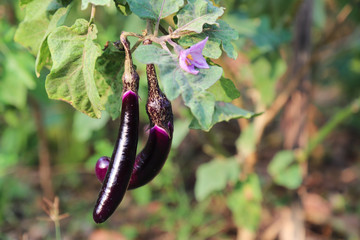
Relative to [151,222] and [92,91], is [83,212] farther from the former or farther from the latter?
[92,91]

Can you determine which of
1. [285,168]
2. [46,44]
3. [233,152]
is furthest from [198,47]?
[233,152]

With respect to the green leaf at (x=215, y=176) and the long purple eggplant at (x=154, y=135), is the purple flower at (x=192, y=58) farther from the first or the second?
the green leaf at (x=215, y=176)

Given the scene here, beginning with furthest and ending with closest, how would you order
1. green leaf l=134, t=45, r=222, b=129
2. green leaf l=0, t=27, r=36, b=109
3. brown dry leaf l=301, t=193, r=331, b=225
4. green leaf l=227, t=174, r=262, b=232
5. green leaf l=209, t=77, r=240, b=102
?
brown dry leaf l=301, t=193, r=331, b=225, green leaf l=227, t=174, r=262, b=232, green leaf l=0, t=27, r=36, b=109, green leaf l=209, t=77, r=240, b=102, green leaf l=134, t=45, r=222, b=129

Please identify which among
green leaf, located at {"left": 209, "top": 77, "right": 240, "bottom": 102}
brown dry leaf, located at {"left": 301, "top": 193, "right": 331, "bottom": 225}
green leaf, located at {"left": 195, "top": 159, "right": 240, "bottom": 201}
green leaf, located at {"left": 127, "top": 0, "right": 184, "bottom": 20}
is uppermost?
green leaf, located at {"left": 127, "top": 0, "right": 184, "bottom": 20}

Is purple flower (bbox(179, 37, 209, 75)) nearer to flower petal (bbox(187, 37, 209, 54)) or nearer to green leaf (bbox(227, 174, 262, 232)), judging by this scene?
flower petal (bbox(187, 37, 209, 54))

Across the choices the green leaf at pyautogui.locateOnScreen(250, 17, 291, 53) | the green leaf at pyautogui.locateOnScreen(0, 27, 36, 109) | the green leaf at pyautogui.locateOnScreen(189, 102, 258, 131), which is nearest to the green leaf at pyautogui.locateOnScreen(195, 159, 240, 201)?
the green leaf at pyautogui.locateOnScreen(250, 17, 291, 53)
